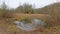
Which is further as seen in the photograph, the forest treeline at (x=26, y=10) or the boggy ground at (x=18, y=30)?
the forest treeline at (x=26, y=10)

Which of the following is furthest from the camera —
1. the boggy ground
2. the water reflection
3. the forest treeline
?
the forest treeline

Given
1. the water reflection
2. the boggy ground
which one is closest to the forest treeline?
the water reflection

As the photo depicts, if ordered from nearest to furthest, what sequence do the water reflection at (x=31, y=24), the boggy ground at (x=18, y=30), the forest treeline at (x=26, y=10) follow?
the boggy ground at (x=18, y=30), the water reflection at (x=31, y=24), the forest treeline at (x=26, y=10)

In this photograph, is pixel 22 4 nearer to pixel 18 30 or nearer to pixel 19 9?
pixel 19 9

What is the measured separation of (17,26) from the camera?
10516 mm

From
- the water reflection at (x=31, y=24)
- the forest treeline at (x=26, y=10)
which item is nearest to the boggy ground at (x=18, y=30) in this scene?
the water reflection at (x=31, y=24)

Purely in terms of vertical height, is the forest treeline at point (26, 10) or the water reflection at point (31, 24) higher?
the forest treeline at point (26, 10)

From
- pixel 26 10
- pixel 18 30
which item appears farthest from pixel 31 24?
pixel 26 10

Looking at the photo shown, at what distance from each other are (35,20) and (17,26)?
58.9 inches

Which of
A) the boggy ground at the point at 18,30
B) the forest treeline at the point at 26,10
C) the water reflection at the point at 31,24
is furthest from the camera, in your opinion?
the forest treeline at the point at 26,10

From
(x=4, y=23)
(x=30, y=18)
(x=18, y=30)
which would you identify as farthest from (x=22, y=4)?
(x=18, y=30)

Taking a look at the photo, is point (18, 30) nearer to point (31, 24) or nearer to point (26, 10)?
point (31, 24)

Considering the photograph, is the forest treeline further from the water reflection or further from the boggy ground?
the boggy ground

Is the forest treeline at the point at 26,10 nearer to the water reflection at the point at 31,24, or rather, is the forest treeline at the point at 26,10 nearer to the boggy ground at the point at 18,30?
the water reflection at the point at 31,24
